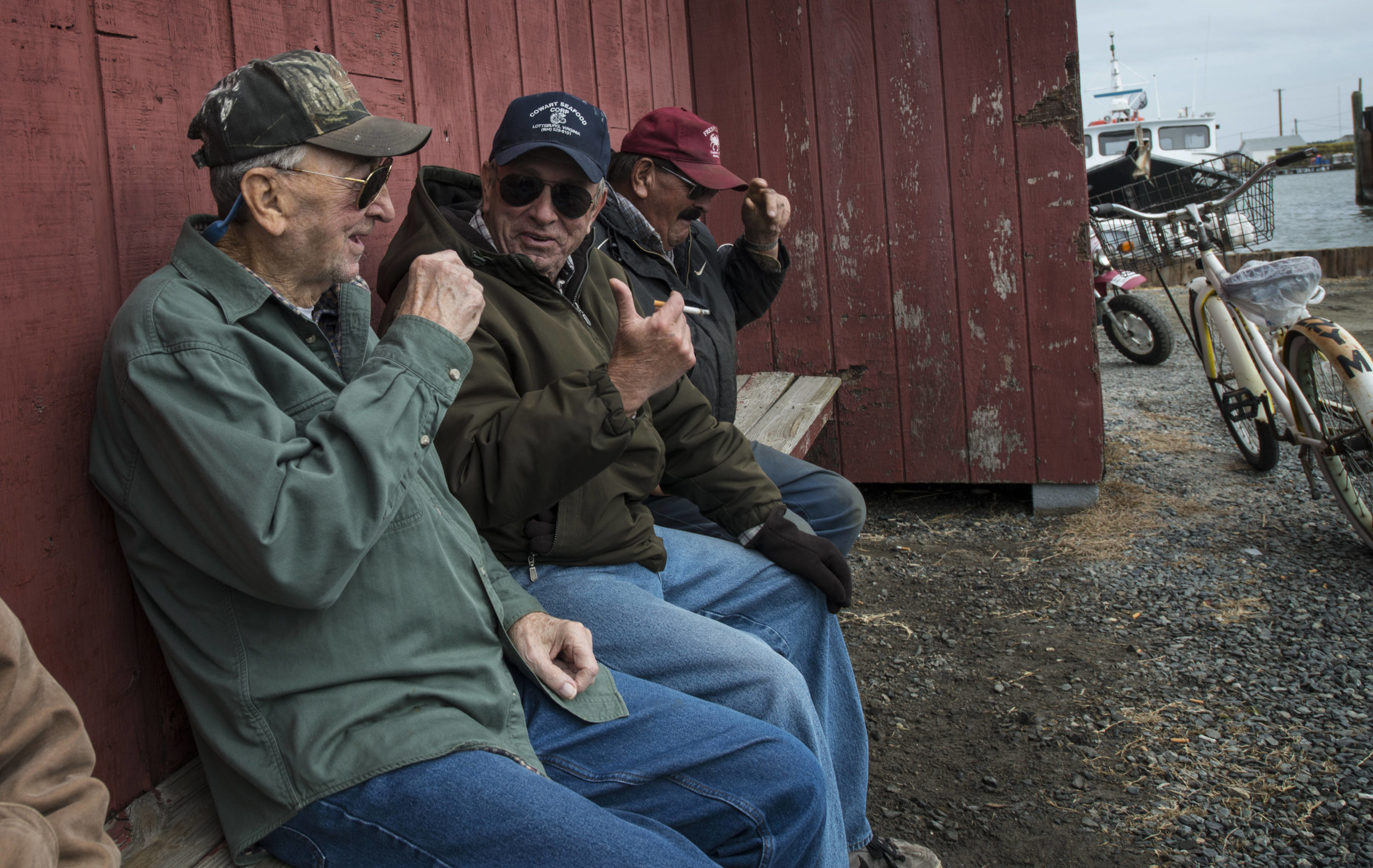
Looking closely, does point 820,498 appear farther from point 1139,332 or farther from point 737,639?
point 1139,332

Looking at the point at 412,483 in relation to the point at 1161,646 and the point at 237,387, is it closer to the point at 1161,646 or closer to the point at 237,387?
the point at 237,387

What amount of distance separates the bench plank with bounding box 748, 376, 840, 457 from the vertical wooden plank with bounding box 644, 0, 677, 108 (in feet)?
4.10

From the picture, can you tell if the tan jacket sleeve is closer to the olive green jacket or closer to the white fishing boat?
the olive green jacket

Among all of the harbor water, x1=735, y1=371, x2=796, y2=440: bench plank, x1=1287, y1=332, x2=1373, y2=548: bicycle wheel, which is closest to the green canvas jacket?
x1=735, y1=371, x2=796, y2=440: bench plank

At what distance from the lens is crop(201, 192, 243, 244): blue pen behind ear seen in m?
1.46

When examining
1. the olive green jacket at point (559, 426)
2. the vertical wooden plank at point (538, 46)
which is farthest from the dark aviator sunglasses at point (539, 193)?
the vertical wooden plank at point (538, 46)

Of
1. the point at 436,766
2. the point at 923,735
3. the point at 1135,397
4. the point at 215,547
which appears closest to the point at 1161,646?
the point at 923,735

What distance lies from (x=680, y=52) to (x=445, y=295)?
3.15 metres

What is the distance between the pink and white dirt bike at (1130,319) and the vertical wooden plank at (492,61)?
555 cm

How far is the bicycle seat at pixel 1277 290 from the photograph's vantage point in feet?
12.4

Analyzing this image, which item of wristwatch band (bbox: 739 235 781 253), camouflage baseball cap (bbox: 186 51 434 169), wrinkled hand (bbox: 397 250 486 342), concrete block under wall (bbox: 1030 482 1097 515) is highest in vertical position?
camouflage baseball cap (bbox: 186 51 434 169)

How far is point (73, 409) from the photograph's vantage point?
4.87 ft

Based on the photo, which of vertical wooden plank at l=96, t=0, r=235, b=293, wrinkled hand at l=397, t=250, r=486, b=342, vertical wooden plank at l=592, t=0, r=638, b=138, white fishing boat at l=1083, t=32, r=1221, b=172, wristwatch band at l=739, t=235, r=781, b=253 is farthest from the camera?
white fishing boat at l=1083, t=32, r=1221, b=172

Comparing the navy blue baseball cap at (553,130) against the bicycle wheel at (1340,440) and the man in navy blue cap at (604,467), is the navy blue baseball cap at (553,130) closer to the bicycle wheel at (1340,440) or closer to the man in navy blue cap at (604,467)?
the man in navy blue cap at (604,467)
